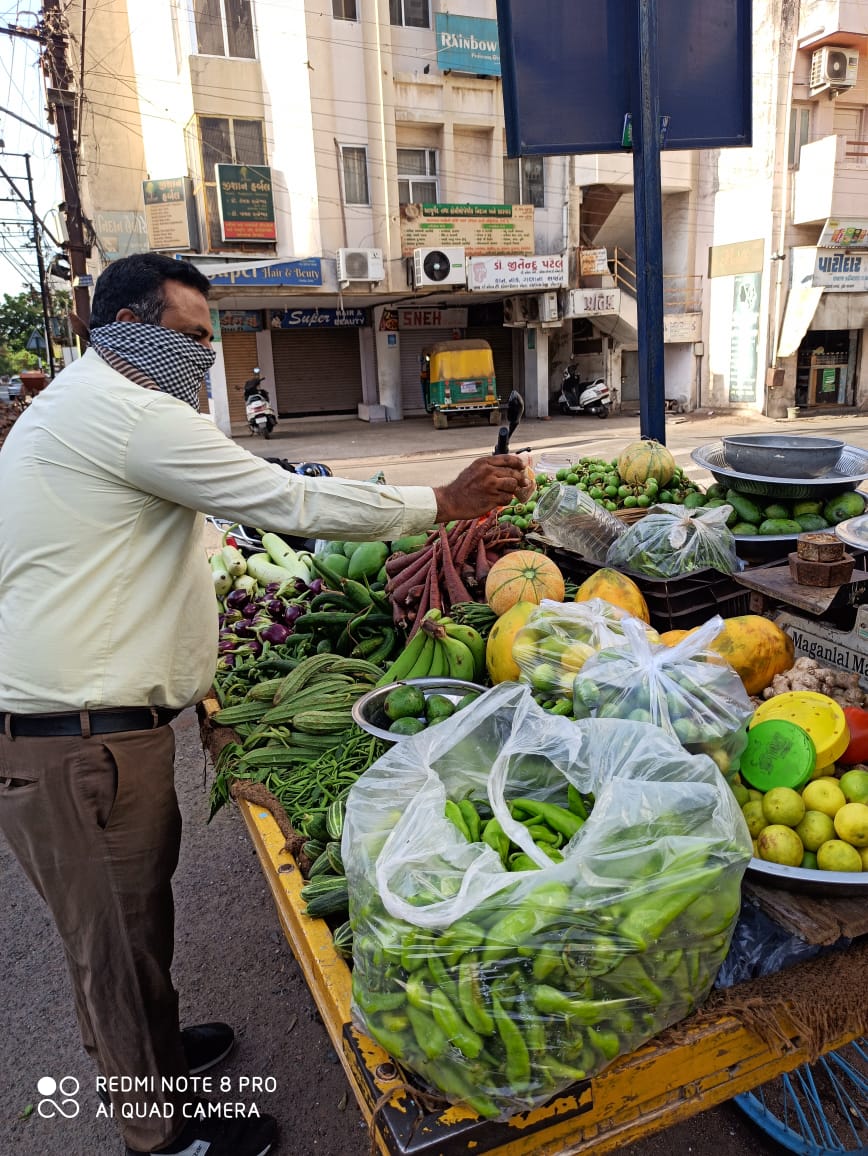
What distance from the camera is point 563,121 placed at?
12.9 ft

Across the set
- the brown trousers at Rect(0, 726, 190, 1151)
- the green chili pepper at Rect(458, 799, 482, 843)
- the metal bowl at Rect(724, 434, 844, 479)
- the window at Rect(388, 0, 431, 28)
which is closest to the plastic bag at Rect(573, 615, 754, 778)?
the green chili pepper at Rect(458, 799, 482, 843)

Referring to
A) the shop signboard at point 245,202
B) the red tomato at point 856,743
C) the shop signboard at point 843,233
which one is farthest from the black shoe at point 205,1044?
the shop signboard at point 843,233

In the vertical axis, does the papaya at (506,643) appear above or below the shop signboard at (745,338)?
below

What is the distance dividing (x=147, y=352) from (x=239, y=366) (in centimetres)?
2174

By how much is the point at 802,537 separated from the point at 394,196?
19.1 metres

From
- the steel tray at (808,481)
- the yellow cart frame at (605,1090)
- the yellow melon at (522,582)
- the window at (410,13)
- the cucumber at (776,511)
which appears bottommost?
the yellow cart frame at (605,1090)

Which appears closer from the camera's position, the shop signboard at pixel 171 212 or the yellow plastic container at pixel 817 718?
the yellow plastic container at pixel 817 718

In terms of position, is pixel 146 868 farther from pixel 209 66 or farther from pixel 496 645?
pixel 209 66

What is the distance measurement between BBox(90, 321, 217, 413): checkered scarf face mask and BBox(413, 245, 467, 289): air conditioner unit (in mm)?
18063

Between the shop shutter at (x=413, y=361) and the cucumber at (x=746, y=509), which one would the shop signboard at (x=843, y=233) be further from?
the cucumber at (x=746, y=509)

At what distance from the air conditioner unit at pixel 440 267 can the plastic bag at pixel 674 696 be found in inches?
729

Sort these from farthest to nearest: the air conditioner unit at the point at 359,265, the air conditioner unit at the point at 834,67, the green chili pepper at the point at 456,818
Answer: the air conditioner unit at the point at 359,265 < the air conditioner unit at the point at 834,67 < the green chili pepper at the point at 456,818

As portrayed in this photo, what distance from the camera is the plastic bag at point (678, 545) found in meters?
2.76

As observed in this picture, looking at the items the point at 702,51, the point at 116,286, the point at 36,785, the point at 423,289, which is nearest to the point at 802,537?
the point at 116,286
